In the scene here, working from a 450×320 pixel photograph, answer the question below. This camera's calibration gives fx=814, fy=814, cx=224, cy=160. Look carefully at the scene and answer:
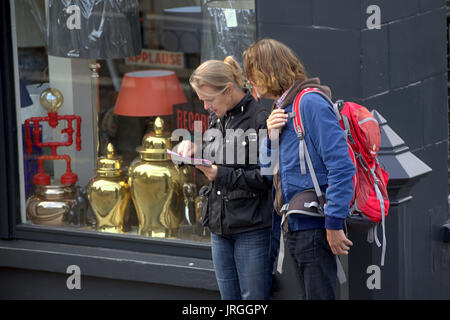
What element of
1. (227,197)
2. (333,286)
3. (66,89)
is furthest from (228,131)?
(66,89)

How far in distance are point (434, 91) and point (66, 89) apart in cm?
228

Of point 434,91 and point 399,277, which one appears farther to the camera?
point 434,91

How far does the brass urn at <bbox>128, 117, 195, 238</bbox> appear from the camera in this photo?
192 inches

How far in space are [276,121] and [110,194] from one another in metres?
1.97

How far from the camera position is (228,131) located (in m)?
3.66

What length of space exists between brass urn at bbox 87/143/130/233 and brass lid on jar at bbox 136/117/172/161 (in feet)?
0.70

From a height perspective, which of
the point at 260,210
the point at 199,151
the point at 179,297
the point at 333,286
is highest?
the point at 199,151

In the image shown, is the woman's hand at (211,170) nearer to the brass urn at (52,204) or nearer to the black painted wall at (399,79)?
the black painted wall at (399,79)

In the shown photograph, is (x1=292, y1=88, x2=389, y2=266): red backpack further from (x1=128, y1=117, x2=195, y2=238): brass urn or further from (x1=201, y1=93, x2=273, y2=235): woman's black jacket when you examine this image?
(x1=128, y1=117, x2=195, y2=238): brass urn

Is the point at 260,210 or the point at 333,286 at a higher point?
the point at 260,210

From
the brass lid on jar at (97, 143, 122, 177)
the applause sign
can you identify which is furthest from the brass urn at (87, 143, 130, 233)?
the applause sign

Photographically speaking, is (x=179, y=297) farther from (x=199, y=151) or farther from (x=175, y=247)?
(x=199, y=151)

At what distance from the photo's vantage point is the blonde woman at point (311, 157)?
321 cm

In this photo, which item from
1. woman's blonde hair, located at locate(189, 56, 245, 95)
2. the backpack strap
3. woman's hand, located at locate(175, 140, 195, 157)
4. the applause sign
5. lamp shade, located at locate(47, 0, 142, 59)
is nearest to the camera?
the backpack strap
